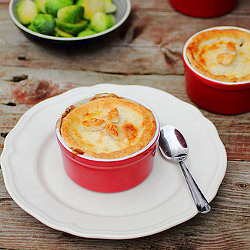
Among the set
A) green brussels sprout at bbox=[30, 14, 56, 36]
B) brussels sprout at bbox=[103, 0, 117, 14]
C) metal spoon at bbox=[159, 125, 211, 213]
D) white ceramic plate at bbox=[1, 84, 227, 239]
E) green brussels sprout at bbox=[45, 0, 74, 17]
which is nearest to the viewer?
white ceramic plate at bbox=[1, 84, 227, 239]

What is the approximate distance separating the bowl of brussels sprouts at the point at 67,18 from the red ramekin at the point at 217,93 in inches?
22.2

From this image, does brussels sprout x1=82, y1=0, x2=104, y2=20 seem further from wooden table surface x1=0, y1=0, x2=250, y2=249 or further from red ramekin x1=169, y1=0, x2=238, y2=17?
red ramekin x1=169, y1=0, x2=238, y2=17

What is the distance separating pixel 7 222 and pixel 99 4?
4.48 ft

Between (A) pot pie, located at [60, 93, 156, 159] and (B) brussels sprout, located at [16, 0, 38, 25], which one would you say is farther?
(B) brussels sprout, located at [16, 0, 38, 25]

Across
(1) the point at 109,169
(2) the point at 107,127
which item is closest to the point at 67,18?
(2) the point at 107,127

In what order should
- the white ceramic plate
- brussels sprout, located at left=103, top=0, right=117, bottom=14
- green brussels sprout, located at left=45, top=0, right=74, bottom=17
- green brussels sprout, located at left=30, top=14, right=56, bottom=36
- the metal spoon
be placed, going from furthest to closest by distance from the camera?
brussels sprout, located at left=103, top=0, right=117, bottom=14 → green brussels sprout, located at left=45, top=0, right=74, bottom=17 → green brussels sprout, located at left=30, top=14, right=56, bottom=36 → the metal spoon → the white ceramic plate

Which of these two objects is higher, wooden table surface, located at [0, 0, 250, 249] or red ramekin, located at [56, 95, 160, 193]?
red ramekin, located at [56, 95, 160, 193]

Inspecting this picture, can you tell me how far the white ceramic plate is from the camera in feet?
3.80

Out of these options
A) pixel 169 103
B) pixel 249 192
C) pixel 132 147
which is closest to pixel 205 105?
pixel 169 103

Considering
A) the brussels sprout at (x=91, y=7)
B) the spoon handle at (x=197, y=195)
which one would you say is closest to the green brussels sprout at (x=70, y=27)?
the brussels sprout at (x=91, y=7)

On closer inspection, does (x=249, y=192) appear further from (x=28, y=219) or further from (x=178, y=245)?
(x=28, y=219)

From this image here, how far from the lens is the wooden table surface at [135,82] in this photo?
1202 millimetres

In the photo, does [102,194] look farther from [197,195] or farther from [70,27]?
[70,27]

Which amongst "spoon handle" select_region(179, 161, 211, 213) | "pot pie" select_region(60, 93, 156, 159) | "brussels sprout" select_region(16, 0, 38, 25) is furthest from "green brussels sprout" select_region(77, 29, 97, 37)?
"spoon handle" select_region(179, 161, 211, 213)
